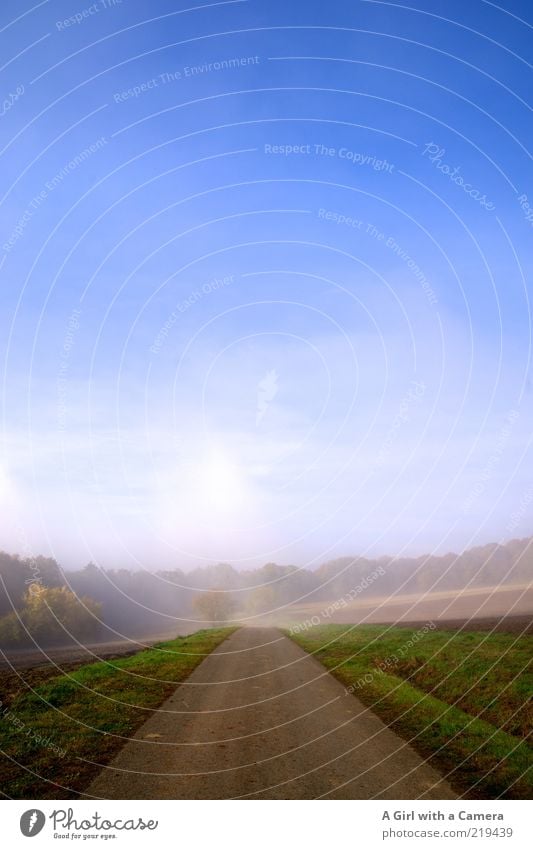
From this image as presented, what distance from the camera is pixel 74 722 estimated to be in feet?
61.0

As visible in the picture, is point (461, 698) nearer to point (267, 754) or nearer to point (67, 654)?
point (267, 754)

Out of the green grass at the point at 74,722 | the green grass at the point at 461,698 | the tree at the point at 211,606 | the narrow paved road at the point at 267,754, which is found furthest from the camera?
the tree at the point at 211,606

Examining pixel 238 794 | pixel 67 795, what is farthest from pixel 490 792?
pixel 67 795

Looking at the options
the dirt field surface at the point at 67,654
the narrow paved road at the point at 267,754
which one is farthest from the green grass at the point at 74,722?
the dirt field surface at the point at 67,654

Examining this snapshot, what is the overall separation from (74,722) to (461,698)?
46.1 feet

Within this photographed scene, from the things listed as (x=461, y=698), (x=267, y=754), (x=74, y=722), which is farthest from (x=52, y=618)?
(x=267, y=754)

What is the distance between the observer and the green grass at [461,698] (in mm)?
→ 12580

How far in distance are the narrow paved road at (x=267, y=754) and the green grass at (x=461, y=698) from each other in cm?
83

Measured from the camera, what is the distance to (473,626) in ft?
119

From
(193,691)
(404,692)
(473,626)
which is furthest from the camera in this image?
(473,626)

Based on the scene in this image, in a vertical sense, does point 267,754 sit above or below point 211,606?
above

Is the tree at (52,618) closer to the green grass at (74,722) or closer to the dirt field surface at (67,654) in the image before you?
the dirt field surface at (67,654)

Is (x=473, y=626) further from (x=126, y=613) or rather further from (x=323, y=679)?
(x=126, y=613)
